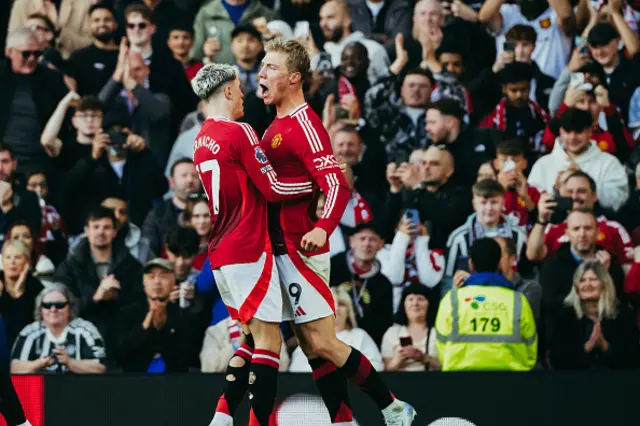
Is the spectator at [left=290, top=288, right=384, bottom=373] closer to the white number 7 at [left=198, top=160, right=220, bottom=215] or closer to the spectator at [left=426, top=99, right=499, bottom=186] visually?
the spectator at [left=426, top=99, right=499, bottom=186]

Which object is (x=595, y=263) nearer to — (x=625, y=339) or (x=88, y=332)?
(x=625, y=339)

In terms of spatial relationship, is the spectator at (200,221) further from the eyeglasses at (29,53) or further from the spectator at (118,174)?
the eyeglasses at (29,53)

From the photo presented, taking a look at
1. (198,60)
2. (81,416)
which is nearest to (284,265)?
(81,416)

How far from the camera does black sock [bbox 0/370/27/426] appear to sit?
729 cm

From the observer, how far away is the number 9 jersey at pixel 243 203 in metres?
6.50

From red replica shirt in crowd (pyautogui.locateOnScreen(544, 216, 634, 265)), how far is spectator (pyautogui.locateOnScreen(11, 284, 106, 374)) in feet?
12.9

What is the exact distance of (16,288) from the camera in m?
9.96

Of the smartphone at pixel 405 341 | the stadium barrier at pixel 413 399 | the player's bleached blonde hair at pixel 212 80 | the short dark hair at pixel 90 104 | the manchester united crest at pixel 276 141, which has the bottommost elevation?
the stadium barrier at pixel 413 399

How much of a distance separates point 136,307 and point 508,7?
497 centimetres

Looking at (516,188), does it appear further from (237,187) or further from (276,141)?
(237,187)

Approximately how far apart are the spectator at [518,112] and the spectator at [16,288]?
4.46m

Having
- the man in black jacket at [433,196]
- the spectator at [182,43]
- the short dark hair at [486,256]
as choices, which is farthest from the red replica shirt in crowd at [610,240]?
the spectator at [182,43]

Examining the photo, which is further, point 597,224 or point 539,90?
point 539,90

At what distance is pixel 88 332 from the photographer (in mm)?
9586
